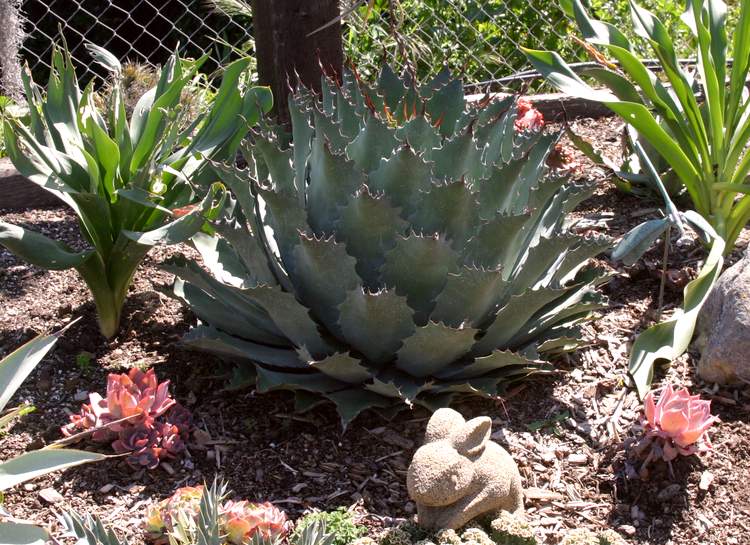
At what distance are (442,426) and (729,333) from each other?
1.03 m

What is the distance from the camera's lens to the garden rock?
2.66 m

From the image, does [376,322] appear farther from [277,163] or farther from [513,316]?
[277,163]

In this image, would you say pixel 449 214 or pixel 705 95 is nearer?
pixel 449 214

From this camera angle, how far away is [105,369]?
2803 millimetres

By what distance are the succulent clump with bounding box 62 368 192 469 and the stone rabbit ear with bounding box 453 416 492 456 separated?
2.60ft

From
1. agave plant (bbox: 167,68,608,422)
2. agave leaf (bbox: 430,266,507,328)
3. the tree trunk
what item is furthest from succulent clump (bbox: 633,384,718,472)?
the tree trunk

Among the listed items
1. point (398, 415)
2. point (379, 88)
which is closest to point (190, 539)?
point (398, 415)

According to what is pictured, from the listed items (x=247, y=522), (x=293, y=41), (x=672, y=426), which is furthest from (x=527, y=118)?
(x=247, y=522)

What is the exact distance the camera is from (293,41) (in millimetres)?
3484

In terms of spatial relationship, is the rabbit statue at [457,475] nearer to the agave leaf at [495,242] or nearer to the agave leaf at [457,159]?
the agave leaf at [495,242]

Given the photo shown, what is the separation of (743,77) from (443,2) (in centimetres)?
259

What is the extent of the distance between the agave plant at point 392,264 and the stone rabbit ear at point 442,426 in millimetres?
251

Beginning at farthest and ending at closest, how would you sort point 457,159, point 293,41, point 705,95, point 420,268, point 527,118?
point 527,118
point 293,41
point 705,95
point 457,159
point 420,268

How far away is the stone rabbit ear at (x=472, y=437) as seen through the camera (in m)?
2.10
